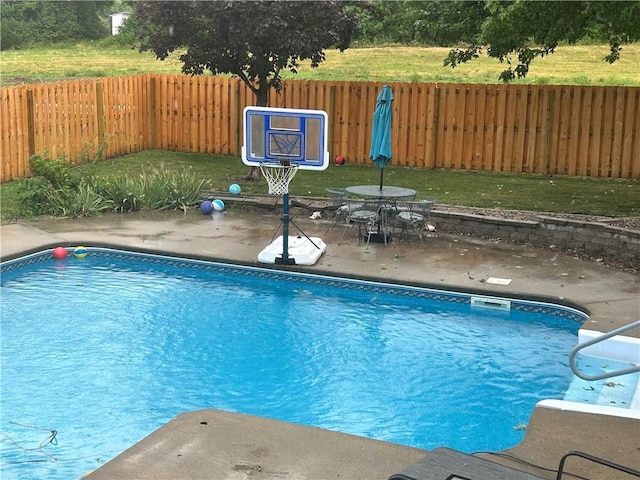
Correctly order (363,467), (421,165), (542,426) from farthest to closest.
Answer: (421,165)
(542,426)
(363,467)

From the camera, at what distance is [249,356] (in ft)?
28.4

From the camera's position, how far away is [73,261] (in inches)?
460

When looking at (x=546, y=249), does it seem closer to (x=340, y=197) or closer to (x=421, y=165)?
(x=340, y=197)

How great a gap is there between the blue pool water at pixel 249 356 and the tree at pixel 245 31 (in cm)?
491

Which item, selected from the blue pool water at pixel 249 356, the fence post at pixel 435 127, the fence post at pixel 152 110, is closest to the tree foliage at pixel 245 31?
the fence post at pixel 435 127

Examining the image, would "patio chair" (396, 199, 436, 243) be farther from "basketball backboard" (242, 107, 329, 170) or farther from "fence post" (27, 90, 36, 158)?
"fence post" (27, 90, 36, 158)

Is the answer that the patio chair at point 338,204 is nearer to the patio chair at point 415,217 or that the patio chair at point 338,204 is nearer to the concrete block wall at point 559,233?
the patio chair at point 415,217

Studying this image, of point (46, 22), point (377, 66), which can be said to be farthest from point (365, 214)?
point (46, 22)

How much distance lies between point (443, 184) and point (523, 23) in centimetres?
408

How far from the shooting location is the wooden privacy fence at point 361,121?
53.1ft

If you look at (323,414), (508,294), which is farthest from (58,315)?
(508,294)

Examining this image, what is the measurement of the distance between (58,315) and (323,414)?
3.98 m

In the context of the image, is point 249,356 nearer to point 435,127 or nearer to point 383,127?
point 383,127

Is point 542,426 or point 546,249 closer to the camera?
point 542,426
